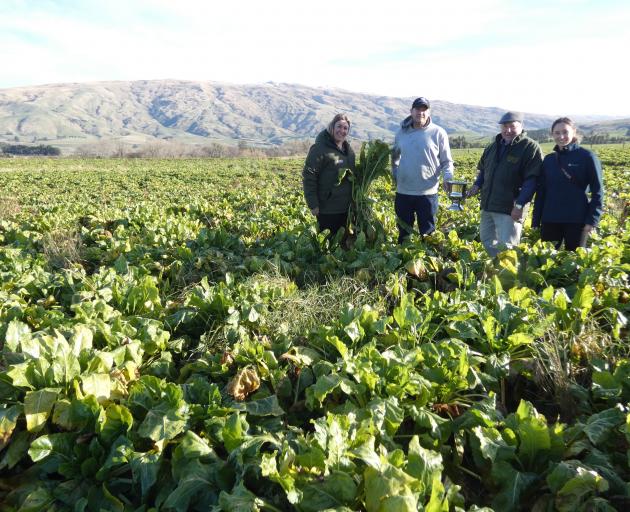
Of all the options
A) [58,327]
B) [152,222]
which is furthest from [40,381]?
[152,222]

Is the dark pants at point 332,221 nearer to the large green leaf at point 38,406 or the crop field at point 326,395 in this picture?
the crop field at point 326,395

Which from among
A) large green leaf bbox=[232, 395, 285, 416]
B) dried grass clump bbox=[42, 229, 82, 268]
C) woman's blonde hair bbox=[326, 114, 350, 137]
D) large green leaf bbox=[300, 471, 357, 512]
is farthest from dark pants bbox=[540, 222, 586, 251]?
dried grass clump bbox=[42, 229, 82, 268]

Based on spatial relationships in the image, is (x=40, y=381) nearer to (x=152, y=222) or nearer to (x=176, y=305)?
(x=176, y=305)

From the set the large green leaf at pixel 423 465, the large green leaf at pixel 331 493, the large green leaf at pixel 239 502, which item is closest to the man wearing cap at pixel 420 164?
the large green leaf at pixel 423 465

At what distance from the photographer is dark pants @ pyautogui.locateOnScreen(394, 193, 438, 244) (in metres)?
5.91

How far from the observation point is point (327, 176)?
19.2 ft

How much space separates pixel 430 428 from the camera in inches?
97.3

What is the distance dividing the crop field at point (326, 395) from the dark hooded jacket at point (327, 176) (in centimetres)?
166

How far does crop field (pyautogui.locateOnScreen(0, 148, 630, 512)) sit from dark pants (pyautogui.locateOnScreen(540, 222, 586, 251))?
407 mm

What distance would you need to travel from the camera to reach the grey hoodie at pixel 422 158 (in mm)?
5613

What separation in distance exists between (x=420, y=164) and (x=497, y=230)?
143 centimetres

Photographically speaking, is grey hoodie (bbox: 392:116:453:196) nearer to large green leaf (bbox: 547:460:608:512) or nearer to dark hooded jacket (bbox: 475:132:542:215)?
dark hooded jacket (bbox: 475:132:542:215)

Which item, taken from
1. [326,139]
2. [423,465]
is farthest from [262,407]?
[326,139]

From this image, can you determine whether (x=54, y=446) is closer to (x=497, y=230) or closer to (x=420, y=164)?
(x=420, y=164)
